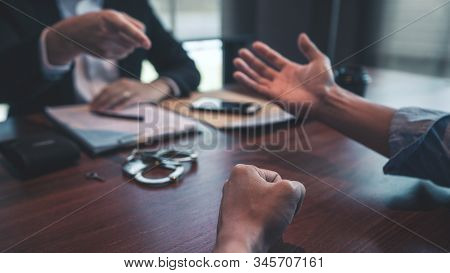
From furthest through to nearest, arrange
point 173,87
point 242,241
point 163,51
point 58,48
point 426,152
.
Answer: point 163,51 < point 173,87 < point 58,48 < point 426,152 < point 242,241

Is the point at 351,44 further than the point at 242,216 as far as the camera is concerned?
Yes

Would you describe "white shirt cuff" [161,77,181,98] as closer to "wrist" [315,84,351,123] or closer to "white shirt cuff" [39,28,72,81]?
"white shirt cuff" [39,28,72,81]

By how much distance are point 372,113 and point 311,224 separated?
0.24 metres

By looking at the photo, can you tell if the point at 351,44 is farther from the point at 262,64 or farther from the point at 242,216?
the point at 242,216

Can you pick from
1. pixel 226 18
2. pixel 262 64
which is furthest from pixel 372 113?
pixel 226 18

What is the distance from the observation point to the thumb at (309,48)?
57cm

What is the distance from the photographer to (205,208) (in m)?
0.36

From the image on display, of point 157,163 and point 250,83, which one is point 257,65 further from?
point 157,163

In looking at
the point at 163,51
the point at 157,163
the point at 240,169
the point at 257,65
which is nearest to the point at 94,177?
the point at 157,163

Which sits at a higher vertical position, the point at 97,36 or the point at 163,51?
the point at 97,36

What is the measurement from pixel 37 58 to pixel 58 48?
5cm

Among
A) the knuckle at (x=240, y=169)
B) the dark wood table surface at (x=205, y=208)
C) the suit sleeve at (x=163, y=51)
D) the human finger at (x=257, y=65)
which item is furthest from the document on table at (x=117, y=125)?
the suit sleeve at (x=163, y=51)

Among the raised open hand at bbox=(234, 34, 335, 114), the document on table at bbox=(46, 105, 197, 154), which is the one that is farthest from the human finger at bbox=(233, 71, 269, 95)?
the document on table at bbox=(46, 105, 197, 154)
